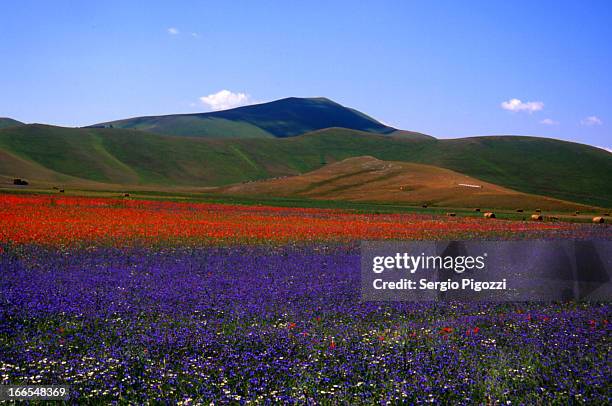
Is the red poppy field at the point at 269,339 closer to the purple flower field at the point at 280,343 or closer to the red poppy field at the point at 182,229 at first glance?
the purple flower field at the point at 280,343

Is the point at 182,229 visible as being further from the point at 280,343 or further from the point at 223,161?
the point at 223,161

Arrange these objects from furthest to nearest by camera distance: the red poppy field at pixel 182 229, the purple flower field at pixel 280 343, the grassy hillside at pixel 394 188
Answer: the grassy hillside at pixel 394 188, the red poppy field at pixel 182 229, the purple flower field at pixel 280 343

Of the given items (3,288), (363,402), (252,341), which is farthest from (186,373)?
(3,288)

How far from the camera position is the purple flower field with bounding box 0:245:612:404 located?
788cm

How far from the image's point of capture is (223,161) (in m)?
191

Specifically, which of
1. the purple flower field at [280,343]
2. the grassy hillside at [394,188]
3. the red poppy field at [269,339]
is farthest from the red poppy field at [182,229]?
the grassy hillside at [394,188]

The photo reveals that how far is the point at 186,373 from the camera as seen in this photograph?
830 cm

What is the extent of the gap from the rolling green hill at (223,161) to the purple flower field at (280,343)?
12414cm

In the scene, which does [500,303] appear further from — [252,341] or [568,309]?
[252,341]

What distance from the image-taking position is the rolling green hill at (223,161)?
146125 mm

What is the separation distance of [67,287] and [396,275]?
31.7 ft

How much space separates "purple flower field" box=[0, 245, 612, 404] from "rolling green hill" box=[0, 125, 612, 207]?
124 metres

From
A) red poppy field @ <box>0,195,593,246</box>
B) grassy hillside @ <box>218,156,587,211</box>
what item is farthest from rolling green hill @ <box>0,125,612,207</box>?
red poppy field @ <box>0,195,593,246</box>

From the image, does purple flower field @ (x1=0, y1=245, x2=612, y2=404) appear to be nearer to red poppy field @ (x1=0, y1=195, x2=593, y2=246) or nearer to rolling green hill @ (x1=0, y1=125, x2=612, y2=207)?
red poppy field @ (x1=0, y1=195, x2=593, y2=246)
